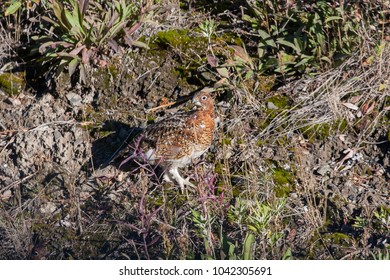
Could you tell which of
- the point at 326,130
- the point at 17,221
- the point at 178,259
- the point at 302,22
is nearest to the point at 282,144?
the point at 326,130

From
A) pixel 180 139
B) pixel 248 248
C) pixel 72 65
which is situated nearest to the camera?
pixel 248 248

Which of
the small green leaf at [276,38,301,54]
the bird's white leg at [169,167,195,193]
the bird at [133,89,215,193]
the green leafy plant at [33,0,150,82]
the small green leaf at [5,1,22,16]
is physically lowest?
the bird's white leg at [169,167,195,193]

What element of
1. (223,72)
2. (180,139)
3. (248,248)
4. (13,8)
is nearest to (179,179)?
(180,139)

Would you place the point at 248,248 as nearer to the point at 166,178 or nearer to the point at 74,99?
the point at 166,178

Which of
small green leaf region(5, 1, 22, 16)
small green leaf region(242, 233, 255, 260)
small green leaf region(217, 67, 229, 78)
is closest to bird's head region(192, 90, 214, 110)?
small green leaf region(217, 67, 229, 78)

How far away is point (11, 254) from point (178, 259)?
125cm

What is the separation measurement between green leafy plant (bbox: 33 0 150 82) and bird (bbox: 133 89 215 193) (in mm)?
946

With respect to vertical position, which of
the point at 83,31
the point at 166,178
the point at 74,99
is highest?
the point at 83,31

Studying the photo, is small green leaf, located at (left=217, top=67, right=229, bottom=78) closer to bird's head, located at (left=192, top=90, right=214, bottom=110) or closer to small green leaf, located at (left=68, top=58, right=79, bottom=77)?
bird's head, located at (left=192, top=90, right=214, bottom=110)

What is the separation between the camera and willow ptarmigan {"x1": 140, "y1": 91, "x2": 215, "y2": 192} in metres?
6.06

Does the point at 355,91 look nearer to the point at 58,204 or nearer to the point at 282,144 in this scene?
the point at 282,144

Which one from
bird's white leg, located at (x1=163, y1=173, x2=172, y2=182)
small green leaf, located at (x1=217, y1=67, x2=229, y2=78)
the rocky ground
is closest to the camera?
the rocky ground

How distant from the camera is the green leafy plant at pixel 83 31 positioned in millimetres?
6625

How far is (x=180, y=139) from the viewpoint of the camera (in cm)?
607
